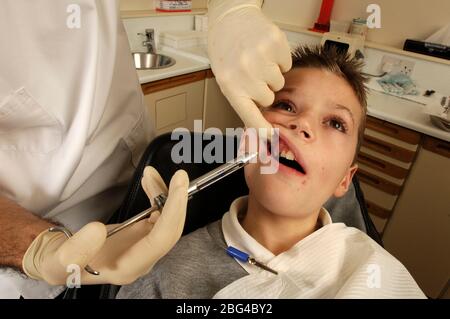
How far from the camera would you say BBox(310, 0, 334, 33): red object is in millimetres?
2412

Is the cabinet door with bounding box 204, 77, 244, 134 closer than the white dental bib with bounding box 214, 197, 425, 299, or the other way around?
the white dental bib with bounding box 214, 197, 425, 299

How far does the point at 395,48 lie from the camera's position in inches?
85.5

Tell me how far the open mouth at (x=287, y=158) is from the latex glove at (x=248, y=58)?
78 millimetres

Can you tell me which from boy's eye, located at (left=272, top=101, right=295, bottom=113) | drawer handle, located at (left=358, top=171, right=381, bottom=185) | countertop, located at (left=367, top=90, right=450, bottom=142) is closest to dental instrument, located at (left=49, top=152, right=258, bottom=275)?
boy's eye, located at (left=272, top=101, right=295, bottom=113)

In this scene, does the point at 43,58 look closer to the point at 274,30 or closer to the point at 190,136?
the point at 190,136

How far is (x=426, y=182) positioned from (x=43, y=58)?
1.76 meters

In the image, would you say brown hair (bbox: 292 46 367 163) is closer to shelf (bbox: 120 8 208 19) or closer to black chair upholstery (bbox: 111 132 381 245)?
black chair upholstery (bbox: 111 132 381 245)

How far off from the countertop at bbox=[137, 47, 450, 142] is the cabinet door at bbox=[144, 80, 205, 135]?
12 centimetres

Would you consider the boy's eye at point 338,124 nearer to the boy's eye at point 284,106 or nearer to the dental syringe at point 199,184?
the boy's eye at point 284,106

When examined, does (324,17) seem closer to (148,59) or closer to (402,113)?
(402,113)

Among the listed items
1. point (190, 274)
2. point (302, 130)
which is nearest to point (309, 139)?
point (302, 130)

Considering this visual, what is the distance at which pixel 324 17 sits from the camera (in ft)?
8.03

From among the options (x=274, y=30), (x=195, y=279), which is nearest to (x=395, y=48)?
(x=274, y=30)
